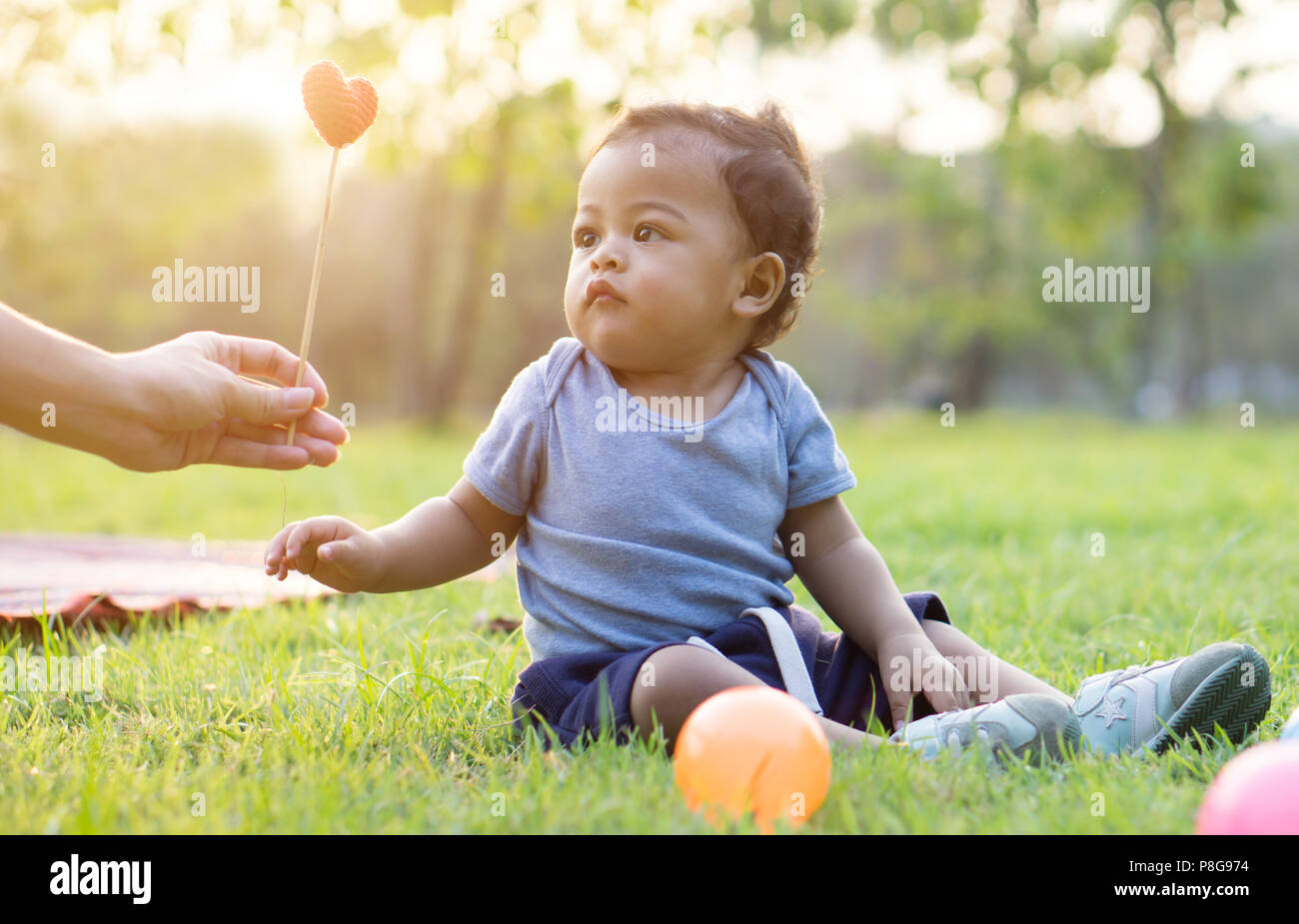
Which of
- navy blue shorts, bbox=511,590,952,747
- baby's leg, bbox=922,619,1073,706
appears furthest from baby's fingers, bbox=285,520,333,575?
baby's leg, bbox=922,619,1073,706

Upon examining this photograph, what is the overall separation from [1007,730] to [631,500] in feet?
2.39

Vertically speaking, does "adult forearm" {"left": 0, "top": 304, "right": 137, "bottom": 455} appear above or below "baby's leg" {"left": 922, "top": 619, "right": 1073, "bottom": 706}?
above

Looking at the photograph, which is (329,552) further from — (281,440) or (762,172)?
(762,172)

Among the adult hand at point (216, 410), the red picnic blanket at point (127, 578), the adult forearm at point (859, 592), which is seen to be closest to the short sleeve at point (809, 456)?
the adult forearm at point (859, 592)

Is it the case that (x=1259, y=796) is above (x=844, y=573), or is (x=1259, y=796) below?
below

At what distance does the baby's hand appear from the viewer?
73.1 inches

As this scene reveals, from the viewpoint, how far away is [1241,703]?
1.85 meters

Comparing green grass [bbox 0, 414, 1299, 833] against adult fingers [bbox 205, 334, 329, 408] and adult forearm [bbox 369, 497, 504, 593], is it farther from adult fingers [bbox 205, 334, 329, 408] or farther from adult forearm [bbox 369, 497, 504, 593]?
adult fingers [bbox 205, 334, 329, 408]

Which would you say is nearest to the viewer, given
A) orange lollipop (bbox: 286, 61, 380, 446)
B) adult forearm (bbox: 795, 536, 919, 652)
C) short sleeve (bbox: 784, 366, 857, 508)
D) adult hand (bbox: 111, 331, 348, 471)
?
adult hand (bbox: 111, 331, 348, 471)

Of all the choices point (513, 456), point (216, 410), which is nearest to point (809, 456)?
point (513, 456)

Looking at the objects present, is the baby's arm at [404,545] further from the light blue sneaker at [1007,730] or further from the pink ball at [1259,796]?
the pink ball at [1259,796]

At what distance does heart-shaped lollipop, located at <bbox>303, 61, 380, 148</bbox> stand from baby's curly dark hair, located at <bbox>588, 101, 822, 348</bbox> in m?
0.46

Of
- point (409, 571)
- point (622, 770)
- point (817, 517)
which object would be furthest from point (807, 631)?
point (409, 571)

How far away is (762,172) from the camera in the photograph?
221 cm
